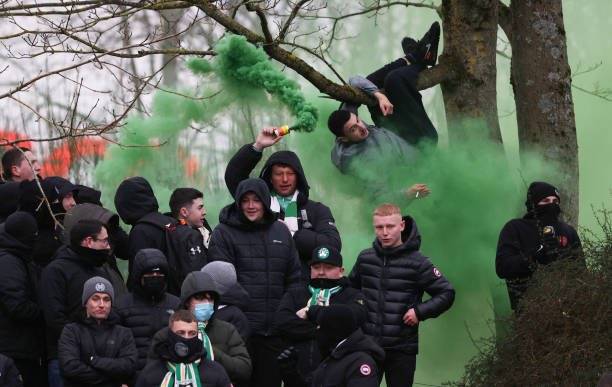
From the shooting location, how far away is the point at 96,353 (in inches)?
352

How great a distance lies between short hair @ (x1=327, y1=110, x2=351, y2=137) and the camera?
11.5m

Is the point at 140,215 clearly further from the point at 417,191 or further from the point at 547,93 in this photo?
the point at 547,93

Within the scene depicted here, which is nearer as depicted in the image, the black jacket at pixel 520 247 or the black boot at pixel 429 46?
the black jacket at pixel 520 247

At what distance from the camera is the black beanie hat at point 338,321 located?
873 centimetres

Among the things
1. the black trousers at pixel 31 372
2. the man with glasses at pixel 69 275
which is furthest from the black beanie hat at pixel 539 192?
the black trousers at pixel 31 372

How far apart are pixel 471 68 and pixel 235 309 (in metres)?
4.25

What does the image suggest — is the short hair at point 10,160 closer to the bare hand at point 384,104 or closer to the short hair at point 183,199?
the short hair at point 183,199

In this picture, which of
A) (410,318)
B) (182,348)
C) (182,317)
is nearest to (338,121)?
(410,318)

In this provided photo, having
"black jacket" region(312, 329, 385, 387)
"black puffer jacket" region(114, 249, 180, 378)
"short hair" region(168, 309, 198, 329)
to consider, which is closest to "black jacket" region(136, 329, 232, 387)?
"short hair" region(168, 309, 198, 329)

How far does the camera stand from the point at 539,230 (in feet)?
35.0

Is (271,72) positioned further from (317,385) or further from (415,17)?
(415,17)

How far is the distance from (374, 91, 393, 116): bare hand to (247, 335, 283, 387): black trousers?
291cm

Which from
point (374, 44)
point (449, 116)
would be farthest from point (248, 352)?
point (374, 44)

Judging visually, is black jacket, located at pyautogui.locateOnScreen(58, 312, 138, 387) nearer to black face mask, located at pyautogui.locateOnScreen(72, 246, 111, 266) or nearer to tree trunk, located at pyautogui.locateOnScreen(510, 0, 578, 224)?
black face mask, located at pyautogui.locateOnScreen(72, 246, 111, 266)
